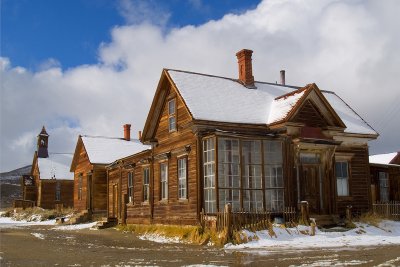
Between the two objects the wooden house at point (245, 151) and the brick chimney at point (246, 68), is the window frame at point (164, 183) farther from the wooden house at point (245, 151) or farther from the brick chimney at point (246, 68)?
the brick chimney at point (246, 68)

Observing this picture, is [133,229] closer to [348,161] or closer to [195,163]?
[195,163]

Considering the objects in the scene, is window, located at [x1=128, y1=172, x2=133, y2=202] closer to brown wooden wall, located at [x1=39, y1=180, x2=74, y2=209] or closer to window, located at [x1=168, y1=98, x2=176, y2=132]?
window, located at [x1=168, y1=98, x2=176, y2=132]

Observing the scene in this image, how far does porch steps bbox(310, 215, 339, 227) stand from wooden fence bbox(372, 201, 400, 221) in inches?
154

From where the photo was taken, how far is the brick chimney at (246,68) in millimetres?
24688

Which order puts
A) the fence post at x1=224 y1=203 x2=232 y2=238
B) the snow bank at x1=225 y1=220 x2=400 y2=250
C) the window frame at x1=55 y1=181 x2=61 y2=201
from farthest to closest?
the window frame at x1=55 y1=181 x2=61 y2=201 → the fence post at x1=224 y1=203 x2=232 y2=238 → the snow bank at x1=225 y1=220 x2=400 y2=250

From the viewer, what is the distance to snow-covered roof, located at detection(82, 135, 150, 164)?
3679cm

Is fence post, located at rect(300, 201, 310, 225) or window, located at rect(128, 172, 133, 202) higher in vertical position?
window, located at rect(128, 172, 133, 202)

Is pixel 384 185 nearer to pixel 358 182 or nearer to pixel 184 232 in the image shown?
pixel 358 182

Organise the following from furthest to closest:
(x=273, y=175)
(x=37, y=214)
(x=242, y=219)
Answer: (x=37, y=214) < (x=273, y=175) < (x=242, y=219)

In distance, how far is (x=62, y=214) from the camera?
40.3m

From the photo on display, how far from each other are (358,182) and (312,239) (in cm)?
730

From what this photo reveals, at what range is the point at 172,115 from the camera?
2238 centimetres

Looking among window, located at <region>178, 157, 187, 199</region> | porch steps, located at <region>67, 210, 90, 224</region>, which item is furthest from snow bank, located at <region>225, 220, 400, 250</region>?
porch steps, located at <region>67, 210, 90, 224</region>

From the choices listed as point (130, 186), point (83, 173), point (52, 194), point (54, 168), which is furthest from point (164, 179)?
point (54, 168)
